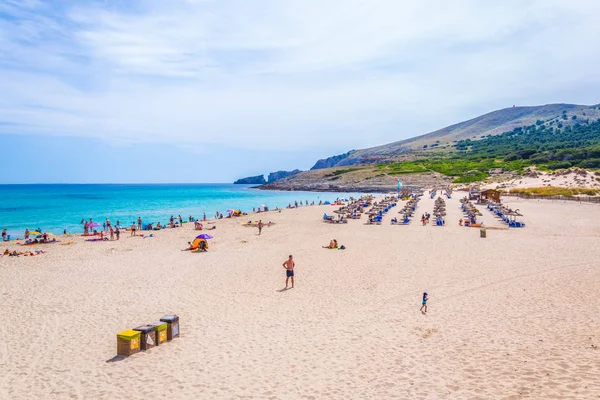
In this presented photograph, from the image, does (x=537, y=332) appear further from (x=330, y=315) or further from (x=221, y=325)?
(x=221, y=325)

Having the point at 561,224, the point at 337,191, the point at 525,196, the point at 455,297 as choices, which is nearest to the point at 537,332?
the point at 455,297

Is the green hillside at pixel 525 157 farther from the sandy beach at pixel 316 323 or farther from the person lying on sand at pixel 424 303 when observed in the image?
the person lying on sand at pixel 424 303

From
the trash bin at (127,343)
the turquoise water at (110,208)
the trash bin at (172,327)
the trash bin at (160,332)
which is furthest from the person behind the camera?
the turquoise water at (110,208)

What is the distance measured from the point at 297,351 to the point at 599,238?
2071 cm

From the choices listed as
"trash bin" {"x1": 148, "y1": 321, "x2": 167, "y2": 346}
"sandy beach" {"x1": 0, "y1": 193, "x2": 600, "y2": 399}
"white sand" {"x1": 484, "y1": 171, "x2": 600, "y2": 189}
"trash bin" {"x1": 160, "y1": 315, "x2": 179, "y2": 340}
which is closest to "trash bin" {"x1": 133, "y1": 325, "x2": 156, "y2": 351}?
"trash bin" {"x1": 148, "y1": 321, "x2": 167, "y2": 346}

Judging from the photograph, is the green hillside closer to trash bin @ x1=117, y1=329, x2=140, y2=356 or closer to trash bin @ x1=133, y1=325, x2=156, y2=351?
trash bin @ x1=133, y1=325, x2=156, y2=351

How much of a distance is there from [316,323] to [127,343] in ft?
14.1

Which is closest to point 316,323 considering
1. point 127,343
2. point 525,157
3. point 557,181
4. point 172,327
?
point 172,327

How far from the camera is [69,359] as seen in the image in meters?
8.20

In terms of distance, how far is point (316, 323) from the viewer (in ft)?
33.1

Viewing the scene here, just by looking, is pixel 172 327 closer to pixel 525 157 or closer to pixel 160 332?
pixel 160 332

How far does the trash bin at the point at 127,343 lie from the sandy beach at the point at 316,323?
0.73 feet

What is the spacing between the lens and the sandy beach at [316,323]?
22.9 feet

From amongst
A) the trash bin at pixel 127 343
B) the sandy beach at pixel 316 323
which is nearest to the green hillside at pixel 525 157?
the sandy beach at pixel 316 323
